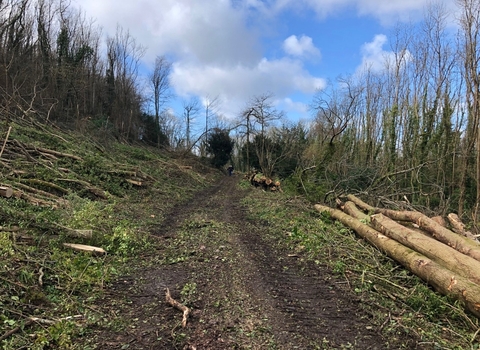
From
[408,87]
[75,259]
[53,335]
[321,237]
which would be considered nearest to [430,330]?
[321,237]

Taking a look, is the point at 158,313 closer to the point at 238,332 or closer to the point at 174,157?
the point at 238,332

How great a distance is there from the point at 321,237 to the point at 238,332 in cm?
Answer: 425

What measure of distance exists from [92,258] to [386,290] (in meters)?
4.59

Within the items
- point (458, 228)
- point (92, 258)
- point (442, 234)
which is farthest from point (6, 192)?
point (458, 228)

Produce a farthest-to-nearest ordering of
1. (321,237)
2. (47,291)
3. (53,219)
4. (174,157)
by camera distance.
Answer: (174,157)
(321,237)
(53,219)
(47,291)

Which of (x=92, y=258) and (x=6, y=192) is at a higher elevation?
(x=6, y=192)

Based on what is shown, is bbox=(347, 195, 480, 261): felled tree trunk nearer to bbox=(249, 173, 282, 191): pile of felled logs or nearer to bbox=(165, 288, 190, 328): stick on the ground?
bbox=(165, 288, 190, 328): stick on the ground

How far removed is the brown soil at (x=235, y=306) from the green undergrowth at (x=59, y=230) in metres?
0.35

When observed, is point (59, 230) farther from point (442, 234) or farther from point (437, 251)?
point (442, 234)

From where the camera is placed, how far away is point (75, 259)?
4.95 meters

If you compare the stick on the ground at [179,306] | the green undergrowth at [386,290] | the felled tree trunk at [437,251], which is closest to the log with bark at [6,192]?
the stick on the ground at [179,306]

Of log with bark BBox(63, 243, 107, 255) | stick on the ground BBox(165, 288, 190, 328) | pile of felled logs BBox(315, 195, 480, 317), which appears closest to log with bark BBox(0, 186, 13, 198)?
log with bark BBox(63, 243, 107, 255)

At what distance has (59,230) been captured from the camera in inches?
226

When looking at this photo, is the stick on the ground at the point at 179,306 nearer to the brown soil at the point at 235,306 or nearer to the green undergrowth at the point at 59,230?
the brown soil at the point at 235,306
